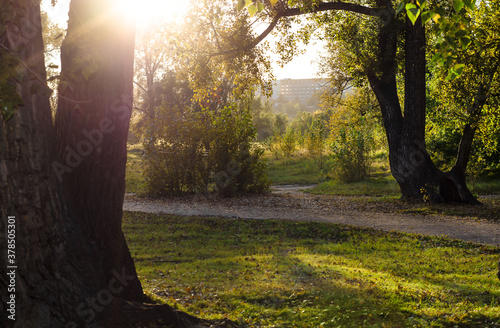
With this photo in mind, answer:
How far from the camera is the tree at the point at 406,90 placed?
13.1 metres

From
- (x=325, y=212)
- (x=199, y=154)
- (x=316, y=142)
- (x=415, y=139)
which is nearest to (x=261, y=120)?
(x=316, y=142)

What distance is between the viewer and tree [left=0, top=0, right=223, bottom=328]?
3.31 m

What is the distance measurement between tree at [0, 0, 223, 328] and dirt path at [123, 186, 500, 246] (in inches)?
292

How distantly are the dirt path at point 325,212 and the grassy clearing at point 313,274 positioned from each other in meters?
0.94

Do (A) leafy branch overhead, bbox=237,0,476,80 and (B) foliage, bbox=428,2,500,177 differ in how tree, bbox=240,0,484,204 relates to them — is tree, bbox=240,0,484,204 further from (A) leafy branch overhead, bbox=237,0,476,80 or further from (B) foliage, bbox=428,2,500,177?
(A) leafy branch overhead, bbox=237,0,476,80

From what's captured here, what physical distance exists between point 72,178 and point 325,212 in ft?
30.9

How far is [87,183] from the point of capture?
3.87 metres

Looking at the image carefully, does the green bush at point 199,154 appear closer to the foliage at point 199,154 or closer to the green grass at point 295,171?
the foliage at point 199,154

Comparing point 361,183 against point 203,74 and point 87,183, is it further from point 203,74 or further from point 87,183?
point 87,183

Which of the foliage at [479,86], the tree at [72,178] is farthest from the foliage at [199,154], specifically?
the tree at [72,178]

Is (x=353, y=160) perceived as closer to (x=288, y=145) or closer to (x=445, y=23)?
(x=288, y=145)

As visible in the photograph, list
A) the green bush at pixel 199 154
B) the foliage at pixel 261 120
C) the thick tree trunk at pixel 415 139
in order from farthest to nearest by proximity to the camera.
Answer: the foliage at pixel 261 120 < the green bush at pixel 199 154 < the thick tree trunk at pixel 415 139

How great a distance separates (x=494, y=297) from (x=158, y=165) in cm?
1170

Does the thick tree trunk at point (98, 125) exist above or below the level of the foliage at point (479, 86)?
below
